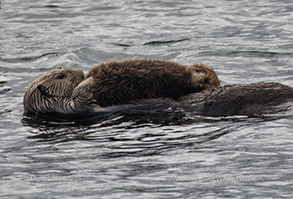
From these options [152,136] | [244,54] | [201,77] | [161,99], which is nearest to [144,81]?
[161,99]

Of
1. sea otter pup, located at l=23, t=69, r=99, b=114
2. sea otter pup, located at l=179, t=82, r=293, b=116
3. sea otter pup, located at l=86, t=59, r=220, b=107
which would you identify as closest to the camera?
sea otter pup, located at l=179, t=82, r=293, b=116

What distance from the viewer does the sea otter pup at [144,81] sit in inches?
250

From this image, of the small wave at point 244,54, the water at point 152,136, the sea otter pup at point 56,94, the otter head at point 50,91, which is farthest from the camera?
the small wave at point 244,54

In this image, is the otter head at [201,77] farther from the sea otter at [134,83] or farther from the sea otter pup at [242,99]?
the sea otter pup at [242,99]

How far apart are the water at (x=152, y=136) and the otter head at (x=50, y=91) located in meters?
0.17

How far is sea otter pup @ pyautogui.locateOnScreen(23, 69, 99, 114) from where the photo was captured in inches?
258

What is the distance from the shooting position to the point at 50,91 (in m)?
6.71

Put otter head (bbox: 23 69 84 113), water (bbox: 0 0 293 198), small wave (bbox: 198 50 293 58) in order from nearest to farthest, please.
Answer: water (bbox: 0 0 293 198), otter head (bbox: 23 69 84 113), small wave (bbox: 198 50 293 58)

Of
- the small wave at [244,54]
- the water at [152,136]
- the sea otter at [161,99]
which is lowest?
the small wave at [244,54]

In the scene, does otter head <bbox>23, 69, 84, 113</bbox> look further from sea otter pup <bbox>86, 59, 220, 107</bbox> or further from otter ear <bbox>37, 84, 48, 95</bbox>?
sea otter pup <bbox>86, 59, 220, 107</bbox>

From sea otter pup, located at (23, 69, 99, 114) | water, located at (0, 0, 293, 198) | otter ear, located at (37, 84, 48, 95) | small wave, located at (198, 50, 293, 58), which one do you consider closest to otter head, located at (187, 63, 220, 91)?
water, located at (0, 0, 293, 198)

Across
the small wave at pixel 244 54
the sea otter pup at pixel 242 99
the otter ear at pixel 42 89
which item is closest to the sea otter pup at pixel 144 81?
the sea otter pup at pixel 242 99

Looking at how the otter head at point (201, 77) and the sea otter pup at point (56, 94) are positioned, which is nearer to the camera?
the otter head at point (201, 77)

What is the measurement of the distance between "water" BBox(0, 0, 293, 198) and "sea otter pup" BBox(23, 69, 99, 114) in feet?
0.57
